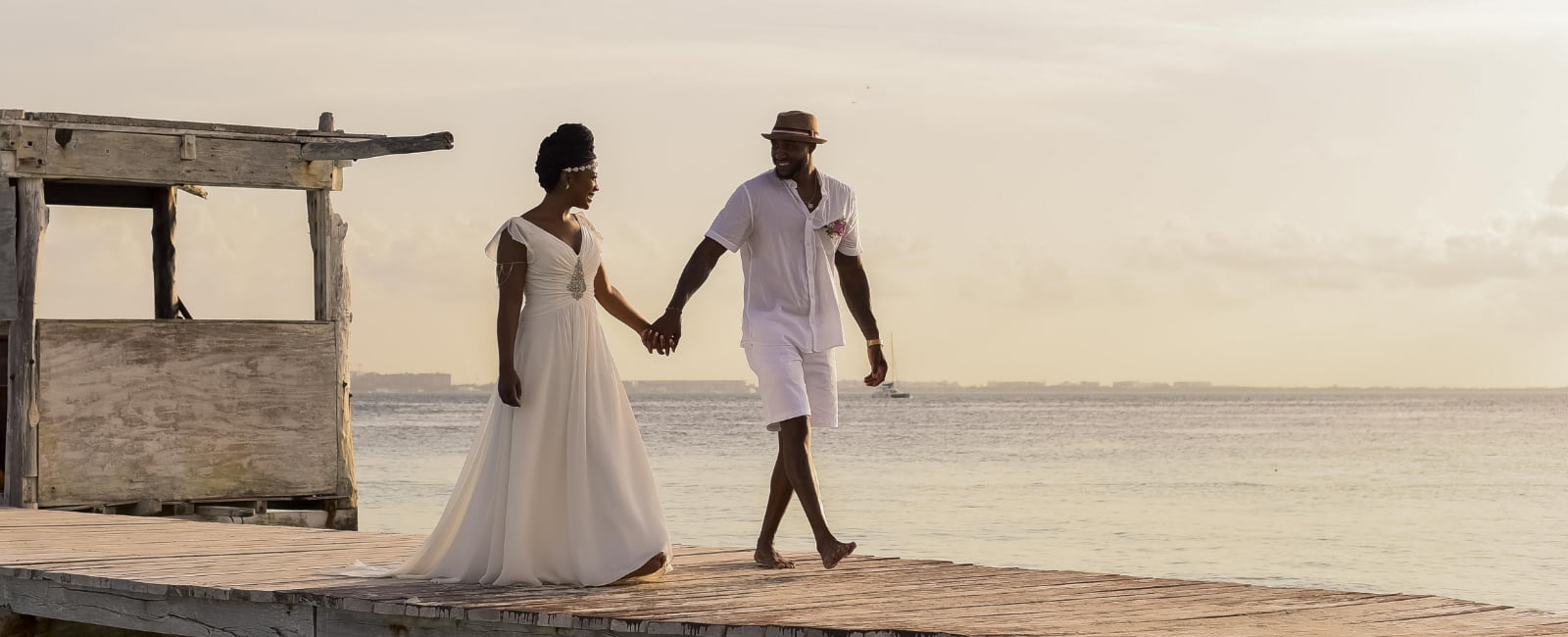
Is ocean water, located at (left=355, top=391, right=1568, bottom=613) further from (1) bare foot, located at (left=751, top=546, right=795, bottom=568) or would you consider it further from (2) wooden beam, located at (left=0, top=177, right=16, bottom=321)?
(2) wooden beam, located at (left=0, top=177, right=16, bottom=321)

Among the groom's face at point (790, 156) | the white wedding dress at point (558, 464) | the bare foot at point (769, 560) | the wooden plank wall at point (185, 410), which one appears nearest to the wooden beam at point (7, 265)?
the wooden plank wall at point (185, 410)

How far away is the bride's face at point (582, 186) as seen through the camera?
6371mm

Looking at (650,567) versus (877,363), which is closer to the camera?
(650,567)

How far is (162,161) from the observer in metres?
12.1

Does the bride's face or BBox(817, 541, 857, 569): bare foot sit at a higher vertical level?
the bride's face

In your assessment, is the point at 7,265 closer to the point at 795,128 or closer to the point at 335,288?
the point at 335,288

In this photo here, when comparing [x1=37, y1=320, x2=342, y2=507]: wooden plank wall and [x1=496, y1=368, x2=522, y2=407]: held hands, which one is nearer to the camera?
[x1=496, y1=368, x2=522, y2=407]: held hands

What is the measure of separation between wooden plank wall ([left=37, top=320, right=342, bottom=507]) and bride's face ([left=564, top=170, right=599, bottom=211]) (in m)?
6.88

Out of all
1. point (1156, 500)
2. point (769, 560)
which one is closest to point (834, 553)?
point (769, 560)

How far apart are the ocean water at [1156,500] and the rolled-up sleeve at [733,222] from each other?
1.63m

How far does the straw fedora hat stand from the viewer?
6.55 meters

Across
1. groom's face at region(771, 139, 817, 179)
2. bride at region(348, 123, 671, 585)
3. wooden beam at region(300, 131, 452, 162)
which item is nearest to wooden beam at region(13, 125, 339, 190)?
wooden beam at region(300, 131, 452, 162)

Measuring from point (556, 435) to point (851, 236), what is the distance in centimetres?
138

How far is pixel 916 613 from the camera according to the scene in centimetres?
544
